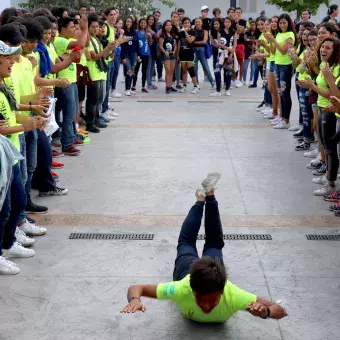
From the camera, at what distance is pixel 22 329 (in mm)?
4316

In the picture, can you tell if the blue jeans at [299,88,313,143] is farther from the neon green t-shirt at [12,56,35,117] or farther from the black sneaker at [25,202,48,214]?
the neon green t-shirt at [12,56,35,117]

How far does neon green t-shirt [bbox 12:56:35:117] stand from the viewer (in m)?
5.94

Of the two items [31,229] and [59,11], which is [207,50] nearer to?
[59,11]

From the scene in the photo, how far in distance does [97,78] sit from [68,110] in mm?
1547

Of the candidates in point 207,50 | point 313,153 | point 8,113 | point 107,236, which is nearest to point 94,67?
point 313,153

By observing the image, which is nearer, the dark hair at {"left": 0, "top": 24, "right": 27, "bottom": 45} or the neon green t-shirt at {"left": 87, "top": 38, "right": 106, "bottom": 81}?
the dark hair at {"left": 0, "top": 24, "right": 27, "bottom": 45}

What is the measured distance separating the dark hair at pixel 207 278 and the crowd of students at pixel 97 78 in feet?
5.78

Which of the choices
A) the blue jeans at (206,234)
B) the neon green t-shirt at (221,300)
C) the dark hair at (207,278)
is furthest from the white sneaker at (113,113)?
the dark hair at (207,278)

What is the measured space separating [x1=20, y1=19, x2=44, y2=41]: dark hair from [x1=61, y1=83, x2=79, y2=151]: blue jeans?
6.97ft

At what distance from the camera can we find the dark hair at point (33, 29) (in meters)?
6.45

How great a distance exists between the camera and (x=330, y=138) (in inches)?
280

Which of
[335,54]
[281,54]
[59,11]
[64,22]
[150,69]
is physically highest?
[59,11]

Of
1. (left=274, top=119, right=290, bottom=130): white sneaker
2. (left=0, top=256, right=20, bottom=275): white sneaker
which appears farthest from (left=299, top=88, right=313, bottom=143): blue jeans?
(left=0, top=256, right=20, bottom=275): white sneaker

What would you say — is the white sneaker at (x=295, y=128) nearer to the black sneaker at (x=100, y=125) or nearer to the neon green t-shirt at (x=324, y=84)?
the black sneaker at (x=100, y=125)
